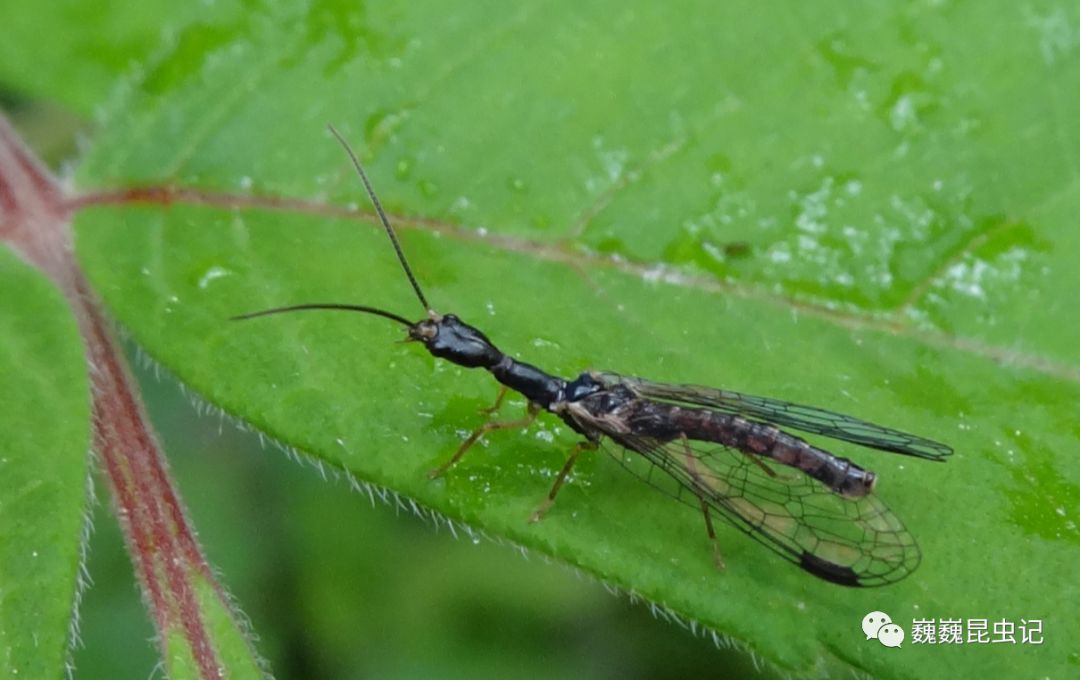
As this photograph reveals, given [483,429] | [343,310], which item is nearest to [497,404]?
[483,429]

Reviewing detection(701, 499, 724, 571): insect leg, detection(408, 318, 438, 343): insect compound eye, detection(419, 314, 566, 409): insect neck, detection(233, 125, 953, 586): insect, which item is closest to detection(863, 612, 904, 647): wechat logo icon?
detection(233, 125, 953, 586): insect

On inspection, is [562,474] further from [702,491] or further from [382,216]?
[382,216]

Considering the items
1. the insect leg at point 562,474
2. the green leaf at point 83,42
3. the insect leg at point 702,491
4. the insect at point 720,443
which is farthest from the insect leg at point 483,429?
the green leaf at point 83,42

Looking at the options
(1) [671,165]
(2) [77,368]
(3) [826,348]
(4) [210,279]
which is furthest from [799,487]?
(2) [77,368]

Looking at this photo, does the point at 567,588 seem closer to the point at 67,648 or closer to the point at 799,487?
the point at 799,487

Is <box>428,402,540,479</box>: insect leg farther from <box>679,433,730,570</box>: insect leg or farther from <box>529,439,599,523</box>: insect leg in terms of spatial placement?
<box>679,433,730,570</box>: insect leg

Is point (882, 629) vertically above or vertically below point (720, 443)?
below
